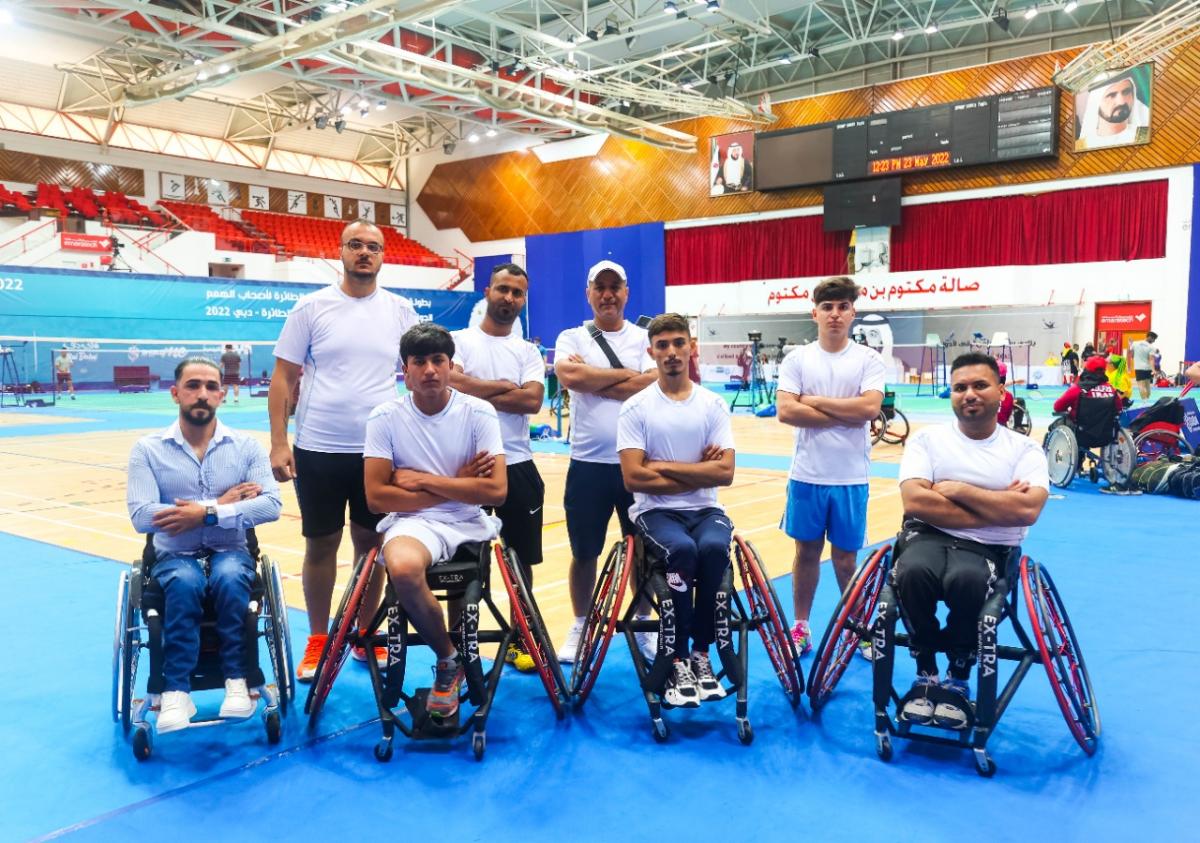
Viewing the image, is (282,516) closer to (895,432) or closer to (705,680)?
(705,680)

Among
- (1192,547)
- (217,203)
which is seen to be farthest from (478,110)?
(1192,547)

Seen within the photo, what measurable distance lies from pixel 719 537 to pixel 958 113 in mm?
22996

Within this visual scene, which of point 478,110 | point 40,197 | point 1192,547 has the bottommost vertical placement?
point 1192,547

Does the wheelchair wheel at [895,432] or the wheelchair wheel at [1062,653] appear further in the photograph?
the wheelchair wheel at [895,432]

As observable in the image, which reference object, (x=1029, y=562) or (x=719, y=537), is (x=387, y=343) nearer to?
(x=719, y=537)

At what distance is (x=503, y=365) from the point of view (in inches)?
156

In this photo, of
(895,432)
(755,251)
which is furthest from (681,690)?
(755,251)

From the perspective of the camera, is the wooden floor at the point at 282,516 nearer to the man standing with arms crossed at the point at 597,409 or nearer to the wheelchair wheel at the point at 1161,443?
the man standing with arms crossed at the point at 597,409

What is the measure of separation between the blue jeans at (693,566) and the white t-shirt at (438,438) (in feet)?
2.23

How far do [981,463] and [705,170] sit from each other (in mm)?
25867

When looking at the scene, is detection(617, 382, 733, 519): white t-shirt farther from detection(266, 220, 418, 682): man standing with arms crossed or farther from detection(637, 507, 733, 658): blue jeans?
detection(266, 220, 418, 682): man standing with arms crossed

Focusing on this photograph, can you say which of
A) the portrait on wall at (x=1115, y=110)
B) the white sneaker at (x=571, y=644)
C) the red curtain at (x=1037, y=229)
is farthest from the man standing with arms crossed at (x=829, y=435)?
the red curtain at (x=1037, y=229)

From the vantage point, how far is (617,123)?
26453 millimetres

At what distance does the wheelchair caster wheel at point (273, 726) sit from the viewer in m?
3.13
